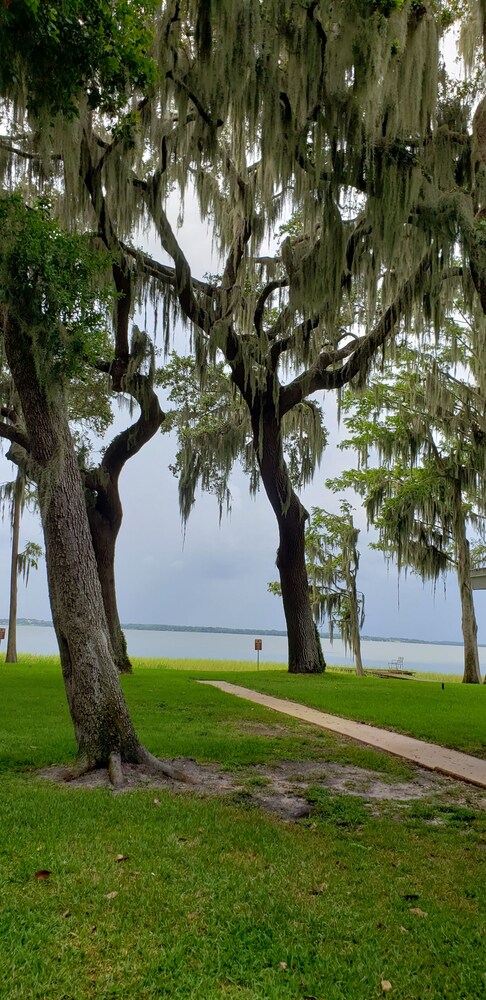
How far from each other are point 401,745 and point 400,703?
3.28 meters

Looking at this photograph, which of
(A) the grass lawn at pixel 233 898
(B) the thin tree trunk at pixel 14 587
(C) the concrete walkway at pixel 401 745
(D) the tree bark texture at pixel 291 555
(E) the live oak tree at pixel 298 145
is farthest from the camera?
(B) the thin tree trunk at pixel 14 587

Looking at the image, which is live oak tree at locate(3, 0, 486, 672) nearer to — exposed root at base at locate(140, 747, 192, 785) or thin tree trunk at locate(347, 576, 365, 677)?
exposed root at base at locate(140, 747, 192, 785)

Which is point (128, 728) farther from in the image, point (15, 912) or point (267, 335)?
point (267, 335)

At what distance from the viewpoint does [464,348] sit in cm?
1522

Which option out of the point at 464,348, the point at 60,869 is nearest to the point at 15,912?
the point at 60,869

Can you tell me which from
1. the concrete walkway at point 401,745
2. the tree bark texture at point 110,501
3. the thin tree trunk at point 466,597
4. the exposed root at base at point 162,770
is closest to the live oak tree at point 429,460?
the thin tree trunk at point 466,597

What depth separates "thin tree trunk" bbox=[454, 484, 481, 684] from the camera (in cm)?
1580

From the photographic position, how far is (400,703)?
969 cm

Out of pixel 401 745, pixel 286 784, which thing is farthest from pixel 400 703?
pixel 286 784

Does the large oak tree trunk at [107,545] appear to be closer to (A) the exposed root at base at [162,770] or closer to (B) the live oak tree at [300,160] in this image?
(B) the live oak tree at [300,160]

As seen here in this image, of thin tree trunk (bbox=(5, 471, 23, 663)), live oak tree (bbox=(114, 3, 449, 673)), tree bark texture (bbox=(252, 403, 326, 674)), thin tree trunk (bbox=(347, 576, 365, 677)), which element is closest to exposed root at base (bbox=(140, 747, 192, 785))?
live oak tree (bbox=(114, 3, 449, 673))

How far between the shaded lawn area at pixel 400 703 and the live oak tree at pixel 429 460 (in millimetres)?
4311

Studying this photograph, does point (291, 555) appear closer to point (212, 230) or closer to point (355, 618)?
point (212, 230)

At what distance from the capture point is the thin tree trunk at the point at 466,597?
622 inches
